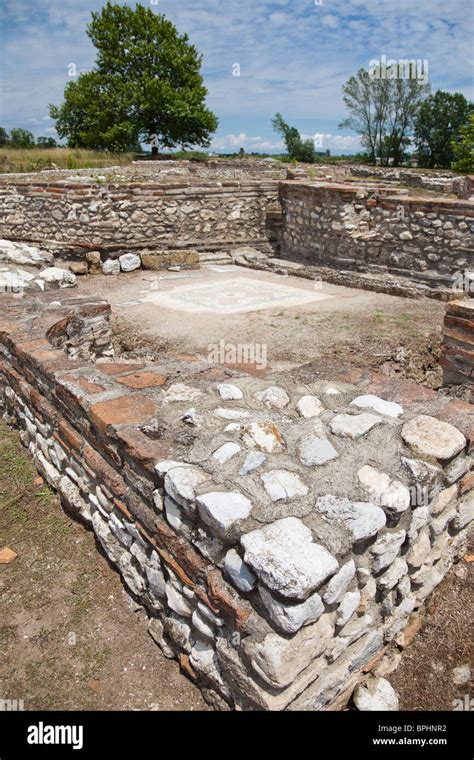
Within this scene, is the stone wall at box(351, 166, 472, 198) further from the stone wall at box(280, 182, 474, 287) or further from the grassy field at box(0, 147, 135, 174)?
the grassy field at box(0, 147, 135, 174)

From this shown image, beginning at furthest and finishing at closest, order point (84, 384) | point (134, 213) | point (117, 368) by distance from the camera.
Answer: point (134, 213), point (117, 368), point (84, 384)

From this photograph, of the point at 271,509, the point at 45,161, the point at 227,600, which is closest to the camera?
the point at 227,600

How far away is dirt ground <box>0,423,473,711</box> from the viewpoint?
213 centimetres

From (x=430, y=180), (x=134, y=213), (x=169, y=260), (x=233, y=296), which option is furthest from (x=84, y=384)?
(x=430, y=180)

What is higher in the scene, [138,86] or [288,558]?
[138,86]

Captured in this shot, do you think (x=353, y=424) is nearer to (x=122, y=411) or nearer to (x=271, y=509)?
(x=271, y=509)

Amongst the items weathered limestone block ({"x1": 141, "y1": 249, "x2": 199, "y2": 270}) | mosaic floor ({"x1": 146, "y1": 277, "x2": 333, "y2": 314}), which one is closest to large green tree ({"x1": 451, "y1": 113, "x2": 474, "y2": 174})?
weathered limestone block ({"x1": 141, "y1": 249, "x2": 199, "y2": 270})

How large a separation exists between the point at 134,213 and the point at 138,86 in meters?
24.4

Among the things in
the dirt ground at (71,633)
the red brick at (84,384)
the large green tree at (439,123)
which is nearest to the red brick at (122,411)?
the red brick at (84,384)

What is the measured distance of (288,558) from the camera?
165 cm

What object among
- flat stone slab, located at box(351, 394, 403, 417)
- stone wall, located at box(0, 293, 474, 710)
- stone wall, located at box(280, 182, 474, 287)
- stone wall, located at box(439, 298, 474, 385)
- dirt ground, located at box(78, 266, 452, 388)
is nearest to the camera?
stone wall, located at box(0, 293, 474, 710)

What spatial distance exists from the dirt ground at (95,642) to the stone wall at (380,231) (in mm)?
5741

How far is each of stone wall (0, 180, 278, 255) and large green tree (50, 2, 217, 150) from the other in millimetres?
22106
